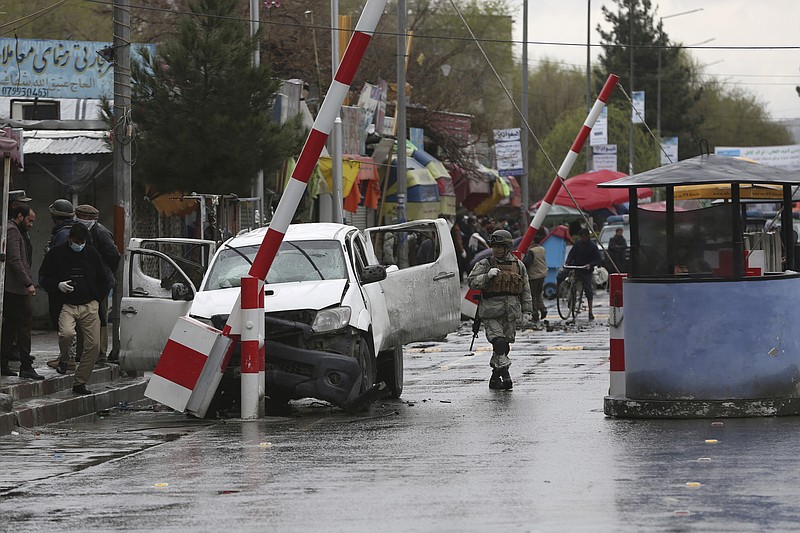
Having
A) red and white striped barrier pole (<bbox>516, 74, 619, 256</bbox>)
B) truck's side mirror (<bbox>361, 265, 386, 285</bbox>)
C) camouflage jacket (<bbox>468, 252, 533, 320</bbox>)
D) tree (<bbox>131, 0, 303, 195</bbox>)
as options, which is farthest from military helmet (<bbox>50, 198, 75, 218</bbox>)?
red and white striped barrier pole (<bbox>516, 74, 619, 256</bbox>)

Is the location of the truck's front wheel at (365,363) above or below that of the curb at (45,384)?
above

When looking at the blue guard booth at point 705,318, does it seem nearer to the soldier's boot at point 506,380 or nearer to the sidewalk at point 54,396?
the soldier's boot at point 506,380

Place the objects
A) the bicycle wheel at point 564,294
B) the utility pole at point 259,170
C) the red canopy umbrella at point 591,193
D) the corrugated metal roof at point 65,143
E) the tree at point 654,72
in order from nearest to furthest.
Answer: the corrugated metal roof at point 65,143 < the utility pole at point 259,170 < the bicycle wheel at point 564,294 < the red canopy umbrella at point 591,193 < the tree at point 654,72

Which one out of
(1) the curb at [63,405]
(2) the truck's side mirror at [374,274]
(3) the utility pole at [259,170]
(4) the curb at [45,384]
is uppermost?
(3) the utility pole at [259,170]

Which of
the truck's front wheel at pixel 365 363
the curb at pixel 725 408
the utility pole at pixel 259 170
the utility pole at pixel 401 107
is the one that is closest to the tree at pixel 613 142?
the utility pole at pixel 401 107

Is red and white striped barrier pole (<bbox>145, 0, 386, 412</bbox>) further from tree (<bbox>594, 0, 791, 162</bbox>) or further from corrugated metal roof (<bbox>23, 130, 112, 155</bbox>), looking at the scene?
tree (<bbox>594, 0, 791, 162</bbox>)

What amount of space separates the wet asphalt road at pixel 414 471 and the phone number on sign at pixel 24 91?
1814 cm

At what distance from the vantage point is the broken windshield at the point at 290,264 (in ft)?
47.0

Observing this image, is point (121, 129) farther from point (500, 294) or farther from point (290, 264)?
point (500, 294)

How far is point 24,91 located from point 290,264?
18.9 m

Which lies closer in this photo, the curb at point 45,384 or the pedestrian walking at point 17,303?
the curb at point 45,384

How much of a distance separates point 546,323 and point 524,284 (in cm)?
1104

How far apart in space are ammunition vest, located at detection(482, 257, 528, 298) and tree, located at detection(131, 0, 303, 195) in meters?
6.97

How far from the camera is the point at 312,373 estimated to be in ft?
43.2
